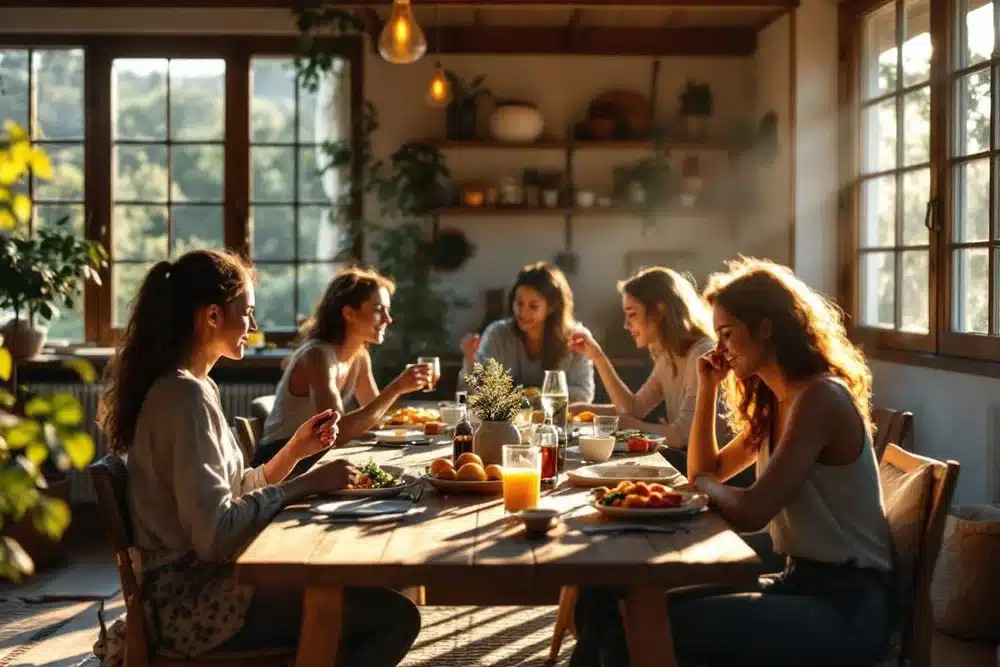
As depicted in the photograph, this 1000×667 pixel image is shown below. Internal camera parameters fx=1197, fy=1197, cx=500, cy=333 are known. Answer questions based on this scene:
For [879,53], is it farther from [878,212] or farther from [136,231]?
[136,231]

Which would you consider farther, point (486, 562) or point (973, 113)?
point (973, 113)

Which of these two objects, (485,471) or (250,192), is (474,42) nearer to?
(250,192)

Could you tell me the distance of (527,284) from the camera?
182 inches

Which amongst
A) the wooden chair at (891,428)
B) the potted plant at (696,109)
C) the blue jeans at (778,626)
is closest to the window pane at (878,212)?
the potted plant at (696,109)

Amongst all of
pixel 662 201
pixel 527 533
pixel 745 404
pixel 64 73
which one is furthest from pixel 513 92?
pixel 527 533

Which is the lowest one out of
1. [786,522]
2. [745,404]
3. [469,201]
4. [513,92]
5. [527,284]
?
[786,522]

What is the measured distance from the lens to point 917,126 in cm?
470

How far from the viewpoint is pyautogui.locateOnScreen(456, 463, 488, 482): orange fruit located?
2.40 metres

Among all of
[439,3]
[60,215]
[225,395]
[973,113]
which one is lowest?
[225,395]

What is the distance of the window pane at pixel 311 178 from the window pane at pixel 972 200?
318 centimetres

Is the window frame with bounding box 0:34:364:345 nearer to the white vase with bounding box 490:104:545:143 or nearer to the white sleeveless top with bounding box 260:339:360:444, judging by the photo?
the white vase with bounding box 490:104:545:143

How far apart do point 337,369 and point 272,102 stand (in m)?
2.80

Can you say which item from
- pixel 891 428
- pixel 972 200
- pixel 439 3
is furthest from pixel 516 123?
pixel 891 428

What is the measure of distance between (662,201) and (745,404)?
3757 millimetres
